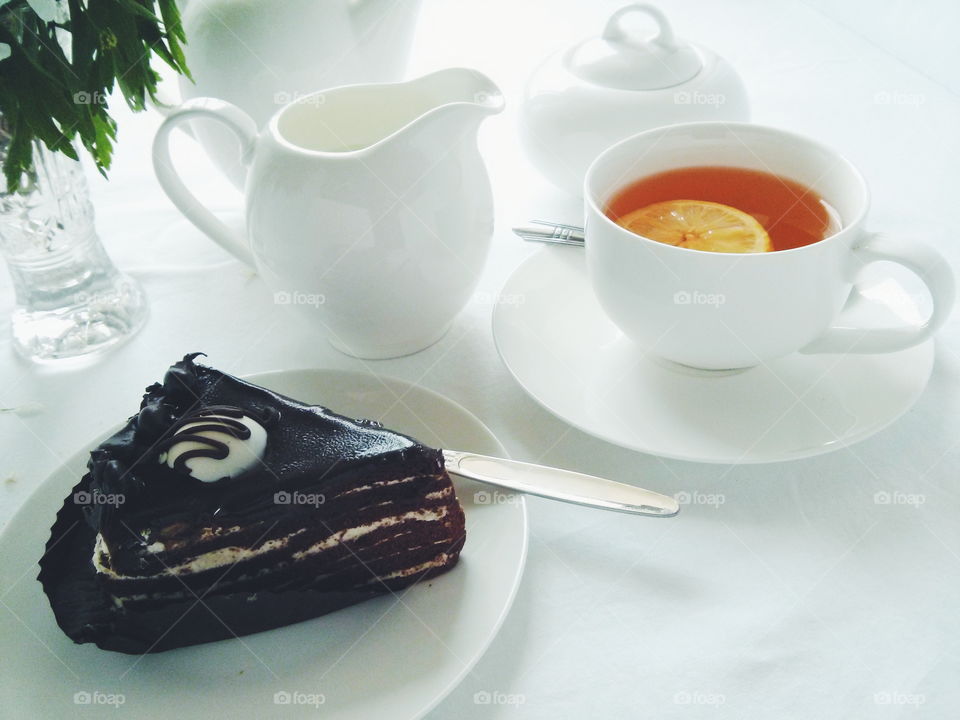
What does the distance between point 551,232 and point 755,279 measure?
0.32m

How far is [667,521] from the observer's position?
62 centimetres

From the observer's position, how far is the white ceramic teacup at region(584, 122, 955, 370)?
0.62 meters

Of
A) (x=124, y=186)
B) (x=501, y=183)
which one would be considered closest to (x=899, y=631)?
(x=501, y=183)

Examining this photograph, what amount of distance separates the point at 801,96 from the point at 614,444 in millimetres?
769

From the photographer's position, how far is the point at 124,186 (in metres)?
1.08

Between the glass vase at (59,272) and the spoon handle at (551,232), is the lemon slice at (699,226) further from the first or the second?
the glass vase at (59,272)

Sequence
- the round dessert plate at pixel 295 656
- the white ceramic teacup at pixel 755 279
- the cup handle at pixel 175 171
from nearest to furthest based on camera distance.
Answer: the round dessert plate at pixel 295 656 < the white ceramic teacup at pixel 755 279 < the cup handle at pixel 175 171

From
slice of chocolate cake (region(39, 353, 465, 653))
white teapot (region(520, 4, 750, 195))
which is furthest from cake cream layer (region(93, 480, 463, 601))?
white teapot (region(520, 4, 750, 195))

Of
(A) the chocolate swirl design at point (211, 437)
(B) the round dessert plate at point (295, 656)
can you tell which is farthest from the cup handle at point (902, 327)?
(A) the chocolate swirl design at point (211, 437)

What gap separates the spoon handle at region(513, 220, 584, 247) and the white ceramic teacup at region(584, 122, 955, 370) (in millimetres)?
132

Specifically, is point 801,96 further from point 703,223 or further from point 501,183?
point 703,223

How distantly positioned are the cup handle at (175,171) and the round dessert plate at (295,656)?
299mm

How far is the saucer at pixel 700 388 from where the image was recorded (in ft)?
2.09

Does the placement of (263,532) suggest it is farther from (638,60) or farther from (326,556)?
(638,60)
